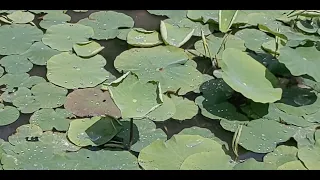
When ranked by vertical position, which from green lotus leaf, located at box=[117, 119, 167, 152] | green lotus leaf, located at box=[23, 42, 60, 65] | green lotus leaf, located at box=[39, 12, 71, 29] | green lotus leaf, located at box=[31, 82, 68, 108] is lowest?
green lotus leaf, located at box=[117, 119, 167, 152]

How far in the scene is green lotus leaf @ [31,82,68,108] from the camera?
5.99 feet

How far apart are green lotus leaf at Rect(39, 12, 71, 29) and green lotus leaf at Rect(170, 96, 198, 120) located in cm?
68

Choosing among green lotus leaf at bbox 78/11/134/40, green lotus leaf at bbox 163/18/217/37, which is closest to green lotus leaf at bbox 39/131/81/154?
green lotus leaf at bbox 78/11/134/40

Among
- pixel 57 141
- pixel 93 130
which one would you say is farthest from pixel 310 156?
pixel 57 141

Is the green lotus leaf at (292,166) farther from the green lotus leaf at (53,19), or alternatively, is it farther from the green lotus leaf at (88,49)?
the green lotus leaf at (53,19)

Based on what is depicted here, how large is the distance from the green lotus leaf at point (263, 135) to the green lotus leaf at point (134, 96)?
32 cm

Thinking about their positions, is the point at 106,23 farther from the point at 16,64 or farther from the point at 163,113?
the point at 163,113

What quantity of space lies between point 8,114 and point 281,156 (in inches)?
35.5

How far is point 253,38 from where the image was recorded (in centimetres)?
225

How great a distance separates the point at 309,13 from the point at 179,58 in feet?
1.91

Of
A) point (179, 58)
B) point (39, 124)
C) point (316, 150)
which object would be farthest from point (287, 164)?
point (39, 124)

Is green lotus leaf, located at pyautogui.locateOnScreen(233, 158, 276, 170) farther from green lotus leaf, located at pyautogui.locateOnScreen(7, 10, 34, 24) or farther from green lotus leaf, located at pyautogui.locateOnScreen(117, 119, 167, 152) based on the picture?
green lotus leaf, located at pyautogui.locateOnScreen(7, 10, 34, 24)
